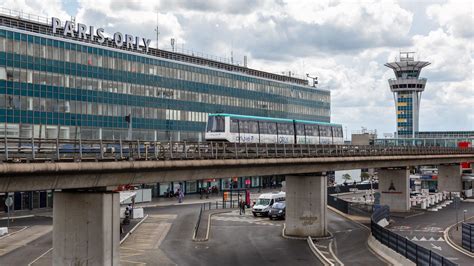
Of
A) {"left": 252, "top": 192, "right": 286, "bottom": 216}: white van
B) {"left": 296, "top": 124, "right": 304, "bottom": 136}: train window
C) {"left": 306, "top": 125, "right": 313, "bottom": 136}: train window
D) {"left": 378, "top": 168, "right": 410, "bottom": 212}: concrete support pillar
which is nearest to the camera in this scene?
{"left": 252, "top": 192, "right": 286, "bottom": 216}: white van

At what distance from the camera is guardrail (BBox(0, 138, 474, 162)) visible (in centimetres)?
2591

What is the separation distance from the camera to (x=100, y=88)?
83250 mm

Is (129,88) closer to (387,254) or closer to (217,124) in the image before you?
(217,124)

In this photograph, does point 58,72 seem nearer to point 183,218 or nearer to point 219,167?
point 183,218

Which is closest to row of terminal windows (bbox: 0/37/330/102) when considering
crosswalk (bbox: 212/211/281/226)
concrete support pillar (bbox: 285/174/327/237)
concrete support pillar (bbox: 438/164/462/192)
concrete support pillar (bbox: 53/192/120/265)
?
crosswalk (bbox: 212/211/281/226)

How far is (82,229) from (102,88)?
→ 2269 inches

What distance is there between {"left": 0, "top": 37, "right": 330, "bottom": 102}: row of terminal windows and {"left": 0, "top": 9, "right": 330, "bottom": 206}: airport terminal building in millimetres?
130

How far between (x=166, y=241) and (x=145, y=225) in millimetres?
9523

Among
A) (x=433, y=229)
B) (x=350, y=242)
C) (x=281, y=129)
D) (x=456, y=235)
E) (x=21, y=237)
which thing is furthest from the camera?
(x=281, y=129)

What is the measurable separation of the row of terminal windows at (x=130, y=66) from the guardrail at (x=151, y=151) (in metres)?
31.5

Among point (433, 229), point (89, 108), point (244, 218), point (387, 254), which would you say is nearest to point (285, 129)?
point (244, 218)

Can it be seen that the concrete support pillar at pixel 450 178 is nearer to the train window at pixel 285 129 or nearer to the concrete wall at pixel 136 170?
the train window at pixel 285 129

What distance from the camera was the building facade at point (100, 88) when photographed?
237 feet

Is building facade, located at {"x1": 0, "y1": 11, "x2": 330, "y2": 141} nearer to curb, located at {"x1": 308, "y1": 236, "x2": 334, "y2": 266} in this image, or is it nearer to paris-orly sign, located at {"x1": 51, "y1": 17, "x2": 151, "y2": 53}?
paris-orly sign, located at {"x1": 51, "y1": 17, "x2": 151, "y2": 53}
